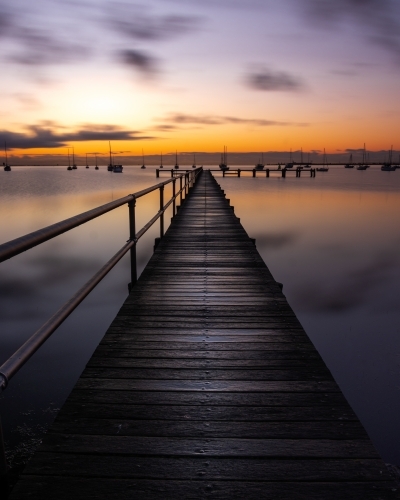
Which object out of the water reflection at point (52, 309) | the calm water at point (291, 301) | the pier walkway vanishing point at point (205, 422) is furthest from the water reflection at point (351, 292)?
the water reflection at point (52, 309)

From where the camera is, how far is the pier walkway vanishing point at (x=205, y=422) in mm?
1700

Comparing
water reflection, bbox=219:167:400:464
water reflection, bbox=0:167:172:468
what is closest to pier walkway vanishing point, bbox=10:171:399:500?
water reflection, bbox=0:167:172:468

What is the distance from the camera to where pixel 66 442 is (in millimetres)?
1937

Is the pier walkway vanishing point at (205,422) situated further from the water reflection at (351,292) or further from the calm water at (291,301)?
the water reflection at (351,292)

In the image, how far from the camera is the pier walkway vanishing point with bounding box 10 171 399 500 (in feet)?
5.58

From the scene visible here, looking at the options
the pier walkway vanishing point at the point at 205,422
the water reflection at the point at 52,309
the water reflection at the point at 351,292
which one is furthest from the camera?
the water reflection at the point at 351,292

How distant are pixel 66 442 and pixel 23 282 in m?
11.3

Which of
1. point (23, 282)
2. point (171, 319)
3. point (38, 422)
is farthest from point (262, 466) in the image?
point (23, 282)

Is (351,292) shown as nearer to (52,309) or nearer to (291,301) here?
(291,301)

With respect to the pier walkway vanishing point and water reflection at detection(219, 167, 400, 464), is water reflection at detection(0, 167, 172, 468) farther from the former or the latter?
water reflection at detection(219, 167, 400, 464)

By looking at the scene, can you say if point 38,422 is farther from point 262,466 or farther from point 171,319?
point 262,466

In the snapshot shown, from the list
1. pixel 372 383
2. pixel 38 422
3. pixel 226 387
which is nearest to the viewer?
pixel 226 387

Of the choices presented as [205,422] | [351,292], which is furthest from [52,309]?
[205,422]

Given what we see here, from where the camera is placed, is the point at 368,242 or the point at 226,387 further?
the point at 368,242
